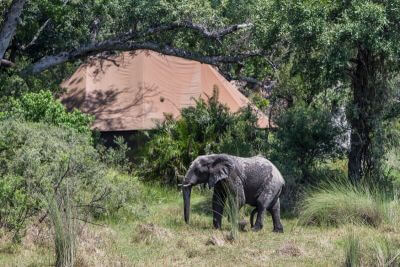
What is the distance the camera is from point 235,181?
13.7 meters

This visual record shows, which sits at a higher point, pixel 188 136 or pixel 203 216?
pixel 188 136

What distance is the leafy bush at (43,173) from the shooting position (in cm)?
1215

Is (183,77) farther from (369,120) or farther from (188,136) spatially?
(369,120)

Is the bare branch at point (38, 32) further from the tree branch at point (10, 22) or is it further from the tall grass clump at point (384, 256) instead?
the tall grass clump at point (384, 256)

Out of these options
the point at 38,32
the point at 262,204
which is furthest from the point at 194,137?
the point at 262,204

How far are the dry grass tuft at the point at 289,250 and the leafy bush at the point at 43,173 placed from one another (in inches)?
118

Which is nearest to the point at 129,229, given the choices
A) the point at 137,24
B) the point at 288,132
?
the point at 288,132

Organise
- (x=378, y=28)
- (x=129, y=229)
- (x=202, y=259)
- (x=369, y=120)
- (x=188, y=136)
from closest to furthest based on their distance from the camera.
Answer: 1. (x=202, y=259)
2. (x=129, y=229)
3. (x=378, y=28)
4. (x=369, y=120)
5. (x=188, y=136)

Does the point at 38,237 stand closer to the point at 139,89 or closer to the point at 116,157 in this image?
the point at 116,157

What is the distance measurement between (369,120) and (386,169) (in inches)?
78.2

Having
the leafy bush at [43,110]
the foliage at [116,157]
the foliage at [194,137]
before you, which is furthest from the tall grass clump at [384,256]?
the foliage at [194,137]

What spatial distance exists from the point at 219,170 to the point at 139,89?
334 inches

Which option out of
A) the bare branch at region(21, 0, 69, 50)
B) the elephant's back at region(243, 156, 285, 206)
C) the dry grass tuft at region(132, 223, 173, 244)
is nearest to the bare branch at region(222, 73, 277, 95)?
the bare branch at region(21, 0, 69, 50)

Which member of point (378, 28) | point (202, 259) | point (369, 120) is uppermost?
point (378, 28)
